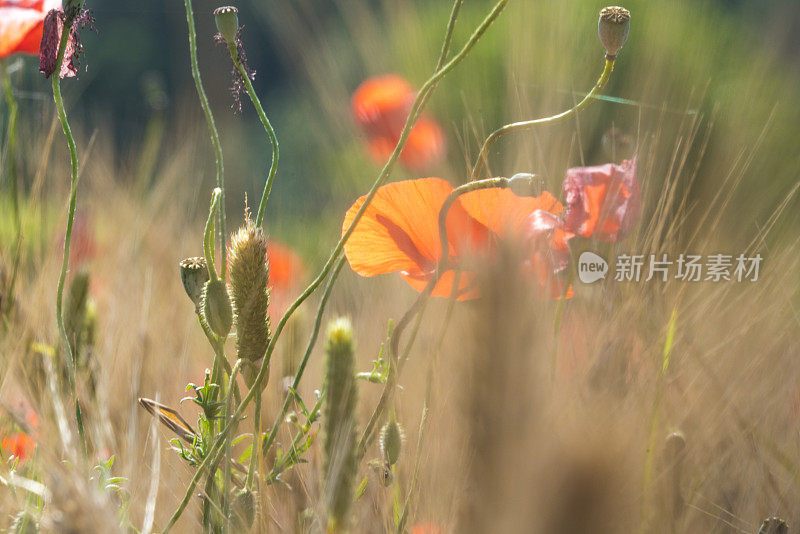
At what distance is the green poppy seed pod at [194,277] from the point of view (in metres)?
0.43

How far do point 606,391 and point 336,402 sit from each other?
114 mm

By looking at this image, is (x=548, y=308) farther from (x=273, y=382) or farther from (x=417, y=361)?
(x=273, y=382)

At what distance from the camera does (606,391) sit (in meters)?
0.35

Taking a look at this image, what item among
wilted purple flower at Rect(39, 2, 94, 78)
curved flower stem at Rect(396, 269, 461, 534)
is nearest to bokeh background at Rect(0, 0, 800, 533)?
curved flower stem at Rect(396, 269, 461, 534)

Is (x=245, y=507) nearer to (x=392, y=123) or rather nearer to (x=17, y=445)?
(x=17, y=445)

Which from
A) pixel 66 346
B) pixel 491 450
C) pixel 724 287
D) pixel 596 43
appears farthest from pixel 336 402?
pixel 596 43

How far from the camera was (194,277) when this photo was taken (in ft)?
1.41

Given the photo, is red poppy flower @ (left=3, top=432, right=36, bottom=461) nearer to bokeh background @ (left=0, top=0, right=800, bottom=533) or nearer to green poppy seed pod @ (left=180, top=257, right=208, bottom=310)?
bokeh background @ (left=0, top=0, right=800, bottom=533)

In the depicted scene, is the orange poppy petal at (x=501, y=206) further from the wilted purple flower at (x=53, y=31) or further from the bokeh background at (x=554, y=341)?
the wilted purple flower at (x=53, y=31)

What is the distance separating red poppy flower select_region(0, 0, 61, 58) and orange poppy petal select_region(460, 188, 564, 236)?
0.25 metres

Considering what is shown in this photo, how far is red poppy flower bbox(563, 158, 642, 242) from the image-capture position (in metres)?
0.46

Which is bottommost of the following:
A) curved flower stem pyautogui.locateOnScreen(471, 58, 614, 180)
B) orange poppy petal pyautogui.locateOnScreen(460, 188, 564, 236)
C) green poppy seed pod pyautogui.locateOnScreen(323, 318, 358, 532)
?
green poppy seed pod pyautogui.locateOnScreen(323, 318, 358, 532)

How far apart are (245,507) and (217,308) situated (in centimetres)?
9

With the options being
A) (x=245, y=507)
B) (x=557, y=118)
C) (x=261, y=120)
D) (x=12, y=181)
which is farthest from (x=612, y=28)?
(x=12, y=181)
